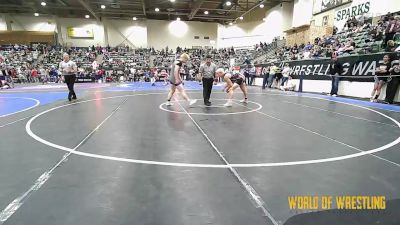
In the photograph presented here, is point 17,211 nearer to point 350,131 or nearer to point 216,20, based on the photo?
point 350,131

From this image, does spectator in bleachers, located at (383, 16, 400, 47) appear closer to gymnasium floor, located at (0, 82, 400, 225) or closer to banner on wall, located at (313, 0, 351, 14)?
gymnasium floor, located at (0, 82, 400, 225)

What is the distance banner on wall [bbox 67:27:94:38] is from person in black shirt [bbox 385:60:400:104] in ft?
133

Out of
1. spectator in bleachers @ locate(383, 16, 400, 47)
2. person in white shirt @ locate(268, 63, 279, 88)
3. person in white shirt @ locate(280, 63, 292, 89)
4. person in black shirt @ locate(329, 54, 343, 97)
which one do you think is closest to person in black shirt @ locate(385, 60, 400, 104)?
person in black shirt @ locate(329, 54, 343, 97)

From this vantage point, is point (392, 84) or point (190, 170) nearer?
point (190, 170)

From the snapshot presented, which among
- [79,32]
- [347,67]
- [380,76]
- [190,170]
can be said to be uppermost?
[79,32]

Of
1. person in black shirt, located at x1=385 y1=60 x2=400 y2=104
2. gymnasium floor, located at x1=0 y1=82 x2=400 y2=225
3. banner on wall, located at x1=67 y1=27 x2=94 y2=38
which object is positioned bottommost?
gymnasium floor, located at x1=0 y1=82 x2=400 y2=225

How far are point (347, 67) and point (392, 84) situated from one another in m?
2.87

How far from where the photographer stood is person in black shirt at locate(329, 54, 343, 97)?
13398 mm

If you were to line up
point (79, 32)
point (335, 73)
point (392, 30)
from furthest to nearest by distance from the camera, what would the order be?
1. point (79, 32)
2. point (392, 30)
3. point (335, 73)

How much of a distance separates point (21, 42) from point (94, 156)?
4417cm

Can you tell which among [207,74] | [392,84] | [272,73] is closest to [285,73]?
[272,73]

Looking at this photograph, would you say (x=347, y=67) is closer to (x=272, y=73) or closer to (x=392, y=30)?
(x=392, y=30)

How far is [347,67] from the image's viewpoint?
43.0 ft

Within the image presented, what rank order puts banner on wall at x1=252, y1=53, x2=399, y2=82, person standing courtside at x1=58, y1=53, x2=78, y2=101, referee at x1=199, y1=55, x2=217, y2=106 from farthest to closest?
banner on wall at x1=252, y1=53, x2=399, y2=82 < person standing courtside at x1=58, y1=53, x2=78, y2=101 < referee at x1=199, y1=55, x2=217, y2=106
